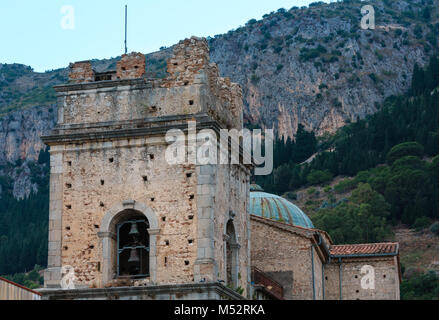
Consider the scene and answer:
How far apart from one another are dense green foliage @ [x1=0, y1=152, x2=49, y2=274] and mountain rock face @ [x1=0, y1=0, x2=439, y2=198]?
346cm

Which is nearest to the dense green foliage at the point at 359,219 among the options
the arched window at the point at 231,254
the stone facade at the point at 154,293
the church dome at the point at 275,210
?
the church dome at the point at 275,210

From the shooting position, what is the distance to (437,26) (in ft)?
646

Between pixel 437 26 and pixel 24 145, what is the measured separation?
3795 inches

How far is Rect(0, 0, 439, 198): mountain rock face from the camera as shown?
17600 centimetres

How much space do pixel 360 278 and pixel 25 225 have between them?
368 ft

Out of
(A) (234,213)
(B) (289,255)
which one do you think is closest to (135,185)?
(A) (234,213)

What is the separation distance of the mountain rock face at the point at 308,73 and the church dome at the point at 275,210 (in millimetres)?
129299

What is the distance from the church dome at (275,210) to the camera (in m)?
40.0

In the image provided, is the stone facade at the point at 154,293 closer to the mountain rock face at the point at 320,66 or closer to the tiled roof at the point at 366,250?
the tiled roof at the point at 366,250

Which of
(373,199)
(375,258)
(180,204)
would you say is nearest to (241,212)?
(180,204)

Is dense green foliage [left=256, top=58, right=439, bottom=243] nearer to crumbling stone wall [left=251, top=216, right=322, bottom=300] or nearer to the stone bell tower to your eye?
crumbling stone wall [left=251, top=216, right=322, bottom=300]
